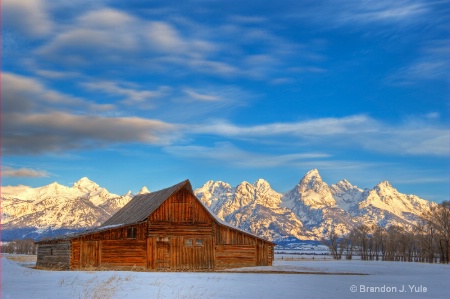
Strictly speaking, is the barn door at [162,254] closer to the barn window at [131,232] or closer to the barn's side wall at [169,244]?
the barn's side wall at [169,244]

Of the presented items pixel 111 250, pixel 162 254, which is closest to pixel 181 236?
pixel 162 254

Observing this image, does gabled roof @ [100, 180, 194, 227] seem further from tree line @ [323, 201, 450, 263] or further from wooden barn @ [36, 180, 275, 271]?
tree line @ [323, 201, 450, 263]

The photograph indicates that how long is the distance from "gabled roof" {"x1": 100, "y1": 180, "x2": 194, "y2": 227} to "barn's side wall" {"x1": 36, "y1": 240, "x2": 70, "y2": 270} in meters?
6.20

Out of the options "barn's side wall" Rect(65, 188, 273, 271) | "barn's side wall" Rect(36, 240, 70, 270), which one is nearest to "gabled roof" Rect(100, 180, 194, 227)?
"barn's side wall" Rect(65, 188, 273, 271)

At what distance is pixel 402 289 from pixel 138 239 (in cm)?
2843

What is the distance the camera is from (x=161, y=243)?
49688 mm

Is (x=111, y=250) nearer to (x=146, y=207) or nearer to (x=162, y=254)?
(x=162, y=254)

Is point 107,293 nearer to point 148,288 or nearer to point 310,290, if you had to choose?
point 148,288

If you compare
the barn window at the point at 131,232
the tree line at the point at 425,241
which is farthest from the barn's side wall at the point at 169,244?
the tree line at the point at 425,241

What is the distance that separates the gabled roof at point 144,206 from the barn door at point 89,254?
4.21 meters

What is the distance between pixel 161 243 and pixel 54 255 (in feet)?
34.3

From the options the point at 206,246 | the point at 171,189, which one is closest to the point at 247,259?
the point at 206,246

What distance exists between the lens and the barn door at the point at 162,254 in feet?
161

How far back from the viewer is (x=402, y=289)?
85.7ft
